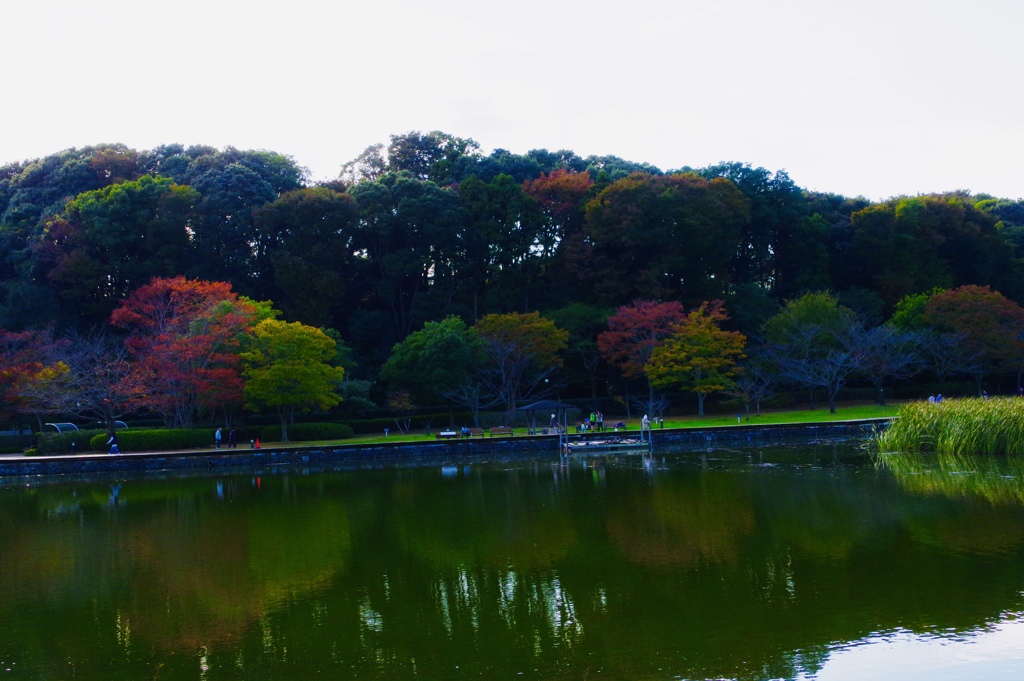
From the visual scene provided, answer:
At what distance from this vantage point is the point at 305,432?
3506 centimetres

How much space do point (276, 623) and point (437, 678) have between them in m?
2.94

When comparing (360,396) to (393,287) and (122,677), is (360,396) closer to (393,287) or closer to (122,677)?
(393,287)

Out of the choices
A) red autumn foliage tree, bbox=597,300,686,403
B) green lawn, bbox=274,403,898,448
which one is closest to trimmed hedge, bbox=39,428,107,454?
green lawn, bbox=274,403,898,448

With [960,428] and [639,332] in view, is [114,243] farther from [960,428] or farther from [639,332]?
[960,428]

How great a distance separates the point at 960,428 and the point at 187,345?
26.5m

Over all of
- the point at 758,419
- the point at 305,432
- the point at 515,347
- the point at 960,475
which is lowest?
the point at 960,475

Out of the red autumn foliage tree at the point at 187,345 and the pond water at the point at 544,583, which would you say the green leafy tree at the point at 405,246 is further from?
the pond water at the point at 544,583

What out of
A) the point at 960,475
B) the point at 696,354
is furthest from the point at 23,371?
the point at 960,475

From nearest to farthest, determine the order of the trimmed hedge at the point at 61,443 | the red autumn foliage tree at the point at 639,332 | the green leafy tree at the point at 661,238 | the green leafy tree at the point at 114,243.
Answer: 1. the trimmed hedge at the point at 61,443
2. the red autumn foliage tree at the point at 639,332
3. the green leafy tree at the point at 114,243
4. the green leafy tree at the point at 661,238

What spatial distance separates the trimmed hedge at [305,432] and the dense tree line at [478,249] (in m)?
4.62

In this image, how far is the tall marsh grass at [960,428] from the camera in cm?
2225

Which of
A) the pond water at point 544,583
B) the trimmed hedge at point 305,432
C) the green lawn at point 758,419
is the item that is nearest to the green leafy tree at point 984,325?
the green lawn at point 758,419

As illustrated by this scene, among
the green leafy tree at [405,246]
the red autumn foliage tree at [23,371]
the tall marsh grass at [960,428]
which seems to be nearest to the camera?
the tall marsh grass at [960,428]

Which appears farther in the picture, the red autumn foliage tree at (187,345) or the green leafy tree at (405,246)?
the green leafy tree at (405,246)
